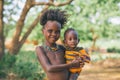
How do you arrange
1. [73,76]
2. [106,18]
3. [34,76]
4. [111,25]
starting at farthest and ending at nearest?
1. [111,25]
2. [106,18]
3. [34,76]
4. [73,76]

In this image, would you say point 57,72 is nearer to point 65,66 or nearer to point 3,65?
point 65,66

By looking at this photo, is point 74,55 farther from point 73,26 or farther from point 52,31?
point 73,26

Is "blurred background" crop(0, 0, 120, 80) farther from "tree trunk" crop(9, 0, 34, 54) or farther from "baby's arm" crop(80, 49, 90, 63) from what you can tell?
"baby's arm" crop(80, 49, 90, 63)

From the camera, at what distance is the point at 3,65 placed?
12.0 m

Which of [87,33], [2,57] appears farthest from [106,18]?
[2,57]

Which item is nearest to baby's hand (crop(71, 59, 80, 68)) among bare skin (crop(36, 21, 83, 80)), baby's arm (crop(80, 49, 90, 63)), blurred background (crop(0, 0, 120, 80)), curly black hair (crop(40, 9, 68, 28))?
bare skin (crop(36, 21, 83, 80))

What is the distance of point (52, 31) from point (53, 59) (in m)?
0.22

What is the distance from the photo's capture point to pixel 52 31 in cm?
258

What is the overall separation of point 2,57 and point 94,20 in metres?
14.8

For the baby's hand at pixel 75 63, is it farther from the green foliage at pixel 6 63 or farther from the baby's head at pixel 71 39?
the green foliage at pixel 6 63

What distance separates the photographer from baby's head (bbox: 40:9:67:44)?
2584 millimetres

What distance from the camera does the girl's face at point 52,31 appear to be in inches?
101

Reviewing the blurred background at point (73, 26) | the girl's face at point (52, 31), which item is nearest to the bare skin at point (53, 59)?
the girl's face at point (52, 31)

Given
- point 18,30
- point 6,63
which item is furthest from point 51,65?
point 6,63
